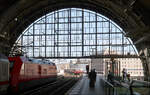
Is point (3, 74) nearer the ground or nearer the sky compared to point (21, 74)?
nearer the sky

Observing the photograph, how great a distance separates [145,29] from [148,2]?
4.19 meters

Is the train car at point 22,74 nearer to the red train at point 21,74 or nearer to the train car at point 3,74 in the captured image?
the red train at point 21,74

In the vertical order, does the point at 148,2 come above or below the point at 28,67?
above

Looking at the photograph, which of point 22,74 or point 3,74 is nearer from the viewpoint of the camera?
point 3,74

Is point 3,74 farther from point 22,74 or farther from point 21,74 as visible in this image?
point 22,74

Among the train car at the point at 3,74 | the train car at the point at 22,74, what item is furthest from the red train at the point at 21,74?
the train car at the point at 3,74

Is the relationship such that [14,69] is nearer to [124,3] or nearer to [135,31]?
[135,31]

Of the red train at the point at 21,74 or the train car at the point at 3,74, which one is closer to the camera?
the train car at the point at 3,74

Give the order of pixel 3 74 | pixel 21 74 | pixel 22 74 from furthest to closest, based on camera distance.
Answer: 1. pixel 22 74
2. pixel 21 74
3. pixel 3 74

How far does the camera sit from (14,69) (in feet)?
80.1

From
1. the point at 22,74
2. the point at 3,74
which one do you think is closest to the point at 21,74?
the point at 22,74

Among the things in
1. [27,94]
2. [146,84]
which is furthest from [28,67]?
[146,84]

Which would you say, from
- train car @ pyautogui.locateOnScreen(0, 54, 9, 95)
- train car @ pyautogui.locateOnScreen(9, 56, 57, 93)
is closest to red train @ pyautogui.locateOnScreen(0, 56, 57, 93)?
Result: train car @ pyautogui.locateOnScreen(9, 56, 57, 93)

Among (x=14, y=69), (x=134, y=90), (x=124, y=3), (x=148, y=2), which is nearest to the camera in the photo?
(x=134, y=90)
